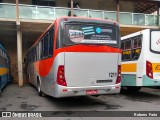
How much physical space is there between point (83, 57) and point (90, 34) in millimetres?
870

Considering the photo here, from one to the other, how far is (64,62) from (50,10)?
1221 cm

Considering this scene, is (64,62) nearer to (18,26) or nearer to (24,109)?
(24,109)

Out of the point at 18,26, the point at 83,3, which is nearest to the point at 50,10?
the point at 18,26

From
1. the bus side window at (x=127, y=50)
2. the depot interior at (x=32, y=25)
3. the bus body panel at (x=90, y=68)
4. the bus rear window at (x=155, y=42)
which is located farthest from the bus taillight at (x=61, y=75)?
the depot interior at (x=32, y=25)

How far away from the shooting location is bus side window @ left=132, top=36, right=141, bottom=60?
11133mm

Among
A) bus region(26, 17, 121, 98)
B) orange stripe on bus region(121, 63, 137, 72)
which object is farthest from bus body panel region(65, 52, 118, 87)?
orange stripe on bus region(121, 63, 137, 72)

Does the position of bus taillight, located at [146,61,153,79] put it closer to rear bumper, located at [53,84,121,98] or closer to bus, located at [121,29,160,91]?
bus, located at [121,29,160,91]

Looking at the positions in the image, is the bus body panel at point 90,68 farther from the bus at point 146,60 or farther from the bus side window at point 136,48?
the bus side window at point 136,48

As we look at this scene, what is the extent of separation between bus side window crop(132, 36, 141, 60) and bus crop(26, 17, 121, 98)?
85.3 inches

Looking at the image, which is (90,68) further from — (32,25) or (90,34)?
(32,25)

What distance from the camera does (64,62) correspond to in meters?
8.43

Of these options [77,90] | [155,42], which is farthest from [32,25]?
[77,90]

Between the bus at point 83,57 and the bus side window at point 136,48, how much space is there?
217 cm

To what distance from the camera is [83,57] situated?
864cm
